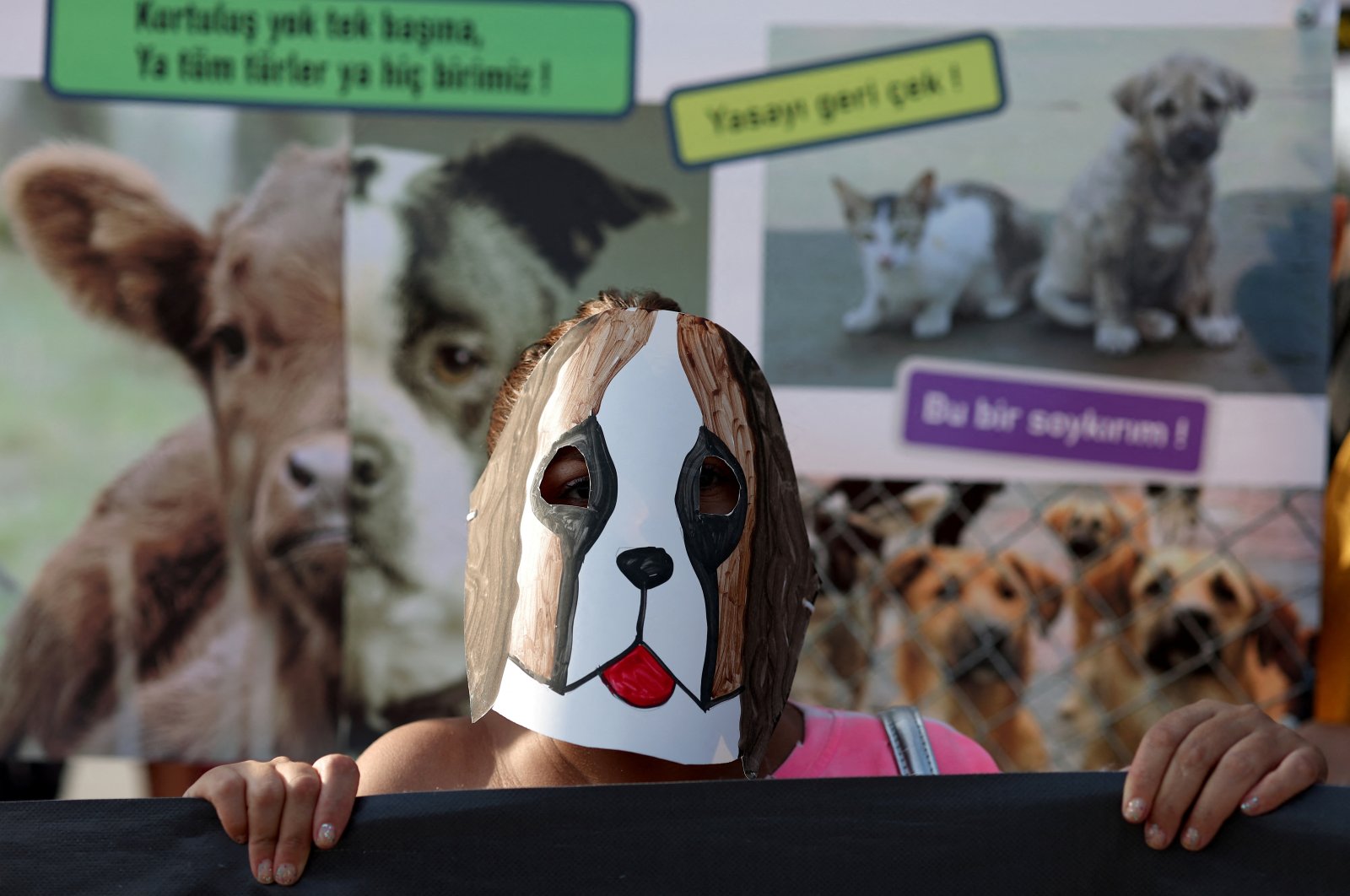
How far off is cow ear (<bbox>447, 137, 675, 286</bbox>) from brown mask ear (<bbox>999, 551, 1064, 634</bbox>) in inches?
32.3

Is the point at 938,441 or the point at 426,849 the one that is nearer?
the point at 426,849

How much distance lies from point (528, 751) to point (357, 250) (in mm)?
1167

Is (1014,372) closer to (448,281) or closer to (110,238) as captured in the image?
(448,281)

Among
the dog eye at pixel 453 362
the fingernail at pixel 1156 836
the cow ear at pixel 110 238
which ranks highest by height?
the cow ear at pixel 110 238

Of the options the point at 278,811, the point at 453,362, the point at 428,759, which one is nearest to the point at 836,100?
the point at 453,362

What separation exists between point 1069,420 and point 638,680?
1.22 m

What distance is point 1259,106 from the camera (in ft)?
7.52

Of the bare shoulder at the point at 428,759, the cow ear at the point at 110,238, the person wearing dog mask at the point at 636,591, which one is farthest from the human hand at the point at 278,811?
the cow ear at the point at 110,238

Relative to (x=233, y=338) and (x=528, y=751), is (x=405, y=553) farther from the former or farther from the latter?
(x=528, y=751)

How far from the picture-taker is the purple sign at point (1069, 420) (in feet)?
7.57

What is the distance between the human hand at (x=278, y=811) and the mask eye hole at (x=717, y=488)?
1.50 ft

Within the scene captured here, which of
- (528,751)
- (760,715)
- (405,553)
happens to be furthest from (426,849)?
(405,553)

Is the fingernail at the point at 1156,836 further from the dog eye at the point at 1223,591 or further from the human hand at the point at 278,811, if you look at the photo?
the dog eye at the point at 1223,591

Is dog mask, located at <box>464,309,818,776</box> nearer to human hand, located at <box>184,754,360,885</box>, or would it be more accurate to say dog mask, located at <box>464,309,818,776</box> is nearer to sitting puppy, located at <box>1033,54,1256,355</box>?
human hand, located at <box>184,754,360,885</box>
